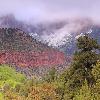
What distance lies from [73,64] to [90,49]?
10.5 feet

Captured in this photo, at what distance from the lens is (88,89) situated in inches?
1949

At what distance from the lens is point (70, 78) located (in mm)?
53281

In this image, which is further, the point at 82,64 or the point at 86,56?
the point at 82,64

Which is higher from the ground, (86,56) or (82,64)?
(86,56)

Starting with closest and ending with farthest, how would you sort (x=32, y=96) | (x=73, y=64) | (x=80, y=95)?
(x=80, y=95), (x=73, y=64), (x=32, y=96)

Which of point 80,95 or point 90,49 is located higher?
point 90,49

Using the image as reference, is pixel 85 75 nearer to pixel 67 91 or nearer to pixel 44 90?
pixel 67 91

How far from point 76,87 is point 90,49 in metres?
5.63

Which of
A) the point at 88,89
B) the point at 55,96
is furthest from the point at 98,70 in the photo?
the point at 55,96

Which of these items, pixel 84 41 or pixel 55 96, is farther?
pixel 55 96

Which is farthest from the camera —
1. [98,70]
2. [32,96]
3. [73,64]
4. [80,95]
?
[32,96]

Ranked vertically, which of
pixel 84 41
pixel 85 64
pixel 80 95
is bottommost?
pixel 80 95

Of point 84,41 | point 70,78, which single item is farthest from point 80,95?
point 84,41

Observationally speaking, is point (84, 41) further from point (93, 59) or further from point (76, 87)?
point (76, 87)
